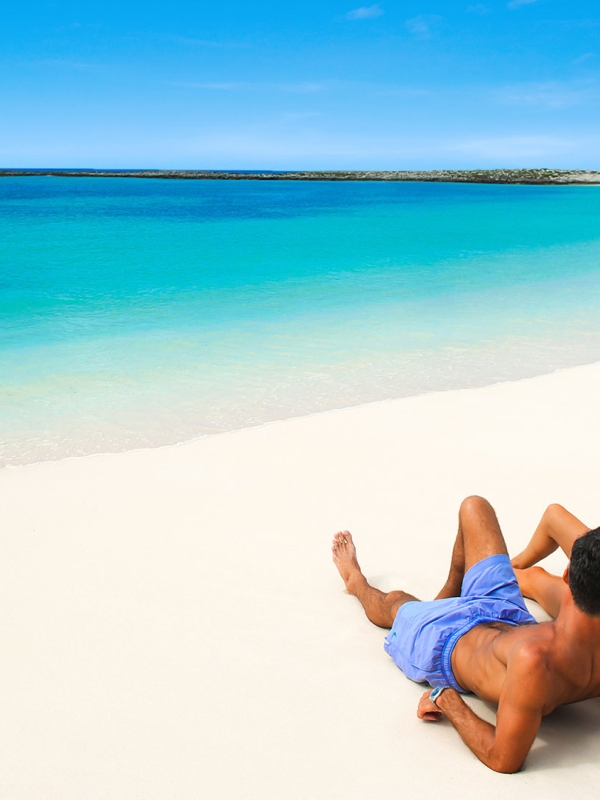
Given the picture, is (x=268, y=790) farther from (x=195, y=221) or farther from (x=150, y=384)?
(x=195, y=221)

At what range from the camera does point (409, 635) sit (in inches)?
100.0

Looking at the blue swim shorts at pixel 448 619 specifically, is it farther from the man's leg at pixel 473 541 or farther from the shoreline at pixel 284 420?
the shoreline at pixel 284 420

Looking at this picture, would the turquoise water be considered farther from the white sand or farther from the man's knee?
the man's knee

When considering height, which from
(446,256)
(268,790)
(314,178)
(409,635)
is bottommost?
(268,790)

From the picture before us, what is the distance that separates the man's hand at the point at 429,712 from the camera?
A: 91.1 inches

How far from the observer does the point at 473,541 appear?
2.77 meters

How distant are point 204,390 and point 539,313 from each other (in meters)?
5.99

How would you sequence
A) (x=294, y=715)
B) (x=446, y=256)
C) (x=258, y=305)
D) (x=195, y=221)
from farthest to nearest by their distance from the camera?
(x=195, y=221) < (x=446, y=256) < (x=258, y=305) < (x=294, y=715)

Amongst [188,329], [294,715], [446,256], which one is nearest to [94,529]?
[294,715]

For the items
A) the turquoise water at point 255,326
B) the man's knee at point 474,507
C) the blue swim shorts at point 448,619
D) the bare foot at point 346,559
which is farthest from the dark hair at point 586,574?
the turquoise water at point 255,326

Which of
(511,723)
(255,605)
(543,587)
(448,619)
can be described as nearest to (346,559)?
(255,605)

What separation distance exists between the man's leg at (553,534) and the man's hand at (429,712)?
0.81 metres

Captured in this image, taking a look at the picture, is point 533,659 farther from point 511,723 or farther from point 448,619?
point 448,619

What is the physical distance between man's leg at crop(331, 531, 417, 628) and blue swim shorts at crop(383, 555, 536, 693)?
0.48 feet
